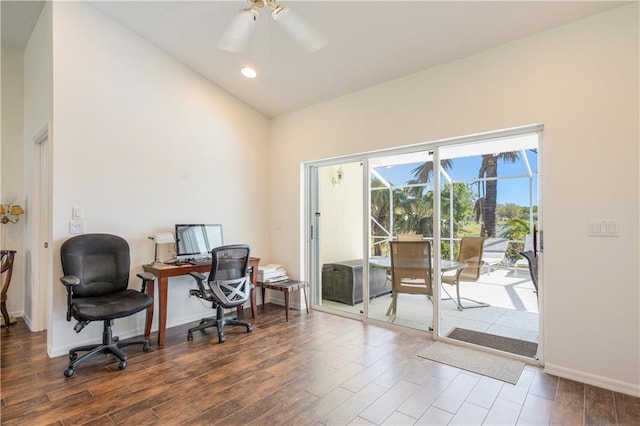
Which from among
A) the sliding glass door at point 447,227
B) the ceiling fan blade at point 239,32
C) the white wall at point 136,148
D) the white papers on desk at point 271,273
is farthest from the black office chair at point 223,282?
the ceiling fan blade at point 239,32

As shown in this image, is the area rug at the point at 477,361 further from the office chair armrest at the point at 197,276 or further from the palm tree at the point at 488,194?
the office chair armrest at the point at 197,276

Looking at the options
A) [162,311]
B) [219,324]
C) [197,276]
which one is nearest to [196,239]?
[197,276]

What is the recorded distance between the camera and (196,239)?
152 inches

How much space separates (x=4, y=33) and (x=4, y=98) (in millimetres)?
743

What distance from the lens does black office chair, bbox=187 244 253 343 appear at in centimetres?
338

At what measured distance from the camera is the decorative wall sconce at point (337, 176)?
441cm

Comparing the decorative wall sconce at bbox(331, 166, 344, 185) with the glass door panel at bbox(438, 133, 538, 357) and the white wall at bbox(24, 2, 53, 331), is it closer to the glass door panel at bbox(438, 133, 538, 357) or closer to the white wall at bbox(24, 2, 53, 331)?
the glass door panel at bbox(438, 133, 538, 357)

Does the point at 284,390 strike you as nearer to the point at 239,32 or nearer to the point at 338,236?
the point at 338,236

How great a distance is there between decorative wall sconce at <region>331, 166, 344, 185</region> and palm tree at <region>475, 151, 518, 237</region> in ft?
5.78

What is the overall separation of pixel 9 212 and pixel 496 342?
558 centimetres

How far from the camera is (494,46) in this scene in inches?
115

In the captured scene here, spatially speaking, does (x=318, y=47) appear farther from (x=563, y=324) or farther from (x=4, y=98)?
(x=4, y=98)

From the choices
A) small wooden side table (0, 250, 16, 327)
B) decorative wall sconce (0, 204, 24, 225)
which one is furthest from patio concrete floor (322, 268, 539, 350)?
decorative wall sconce (0, 204, 24, 225)

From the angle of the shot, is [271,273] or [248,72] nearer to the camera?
[248,72]
